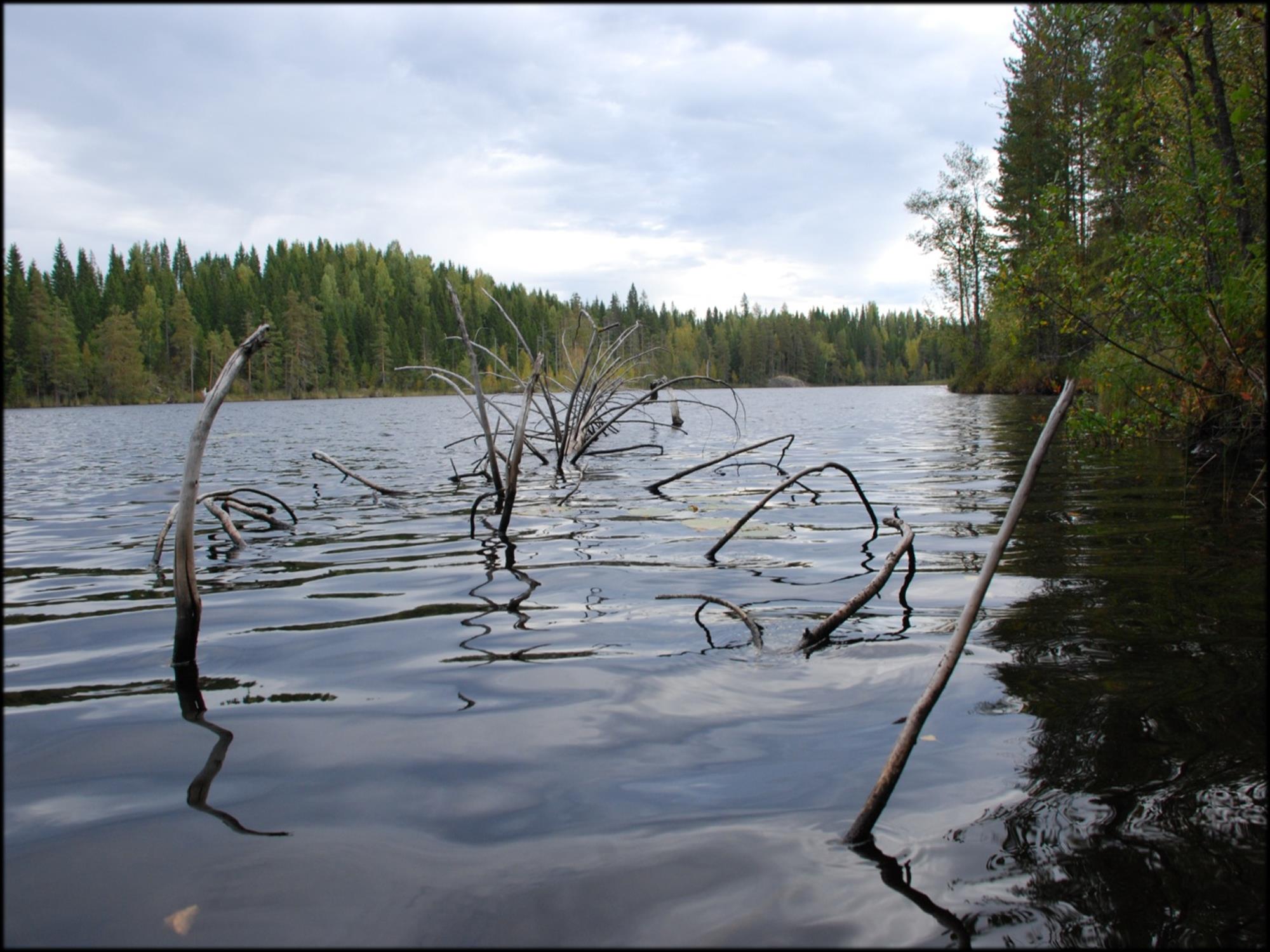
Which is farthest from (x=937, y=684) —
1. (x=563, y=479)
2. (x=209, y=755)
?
(x=563, y=479)

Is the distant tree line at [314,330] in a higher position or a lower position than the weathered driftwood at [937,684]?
higher

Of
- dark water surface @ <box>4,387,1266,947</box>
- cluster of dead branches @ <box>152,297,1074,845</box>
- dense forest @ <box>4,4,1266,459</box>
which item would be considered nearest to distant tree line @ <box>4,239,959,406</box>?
dense forest @ <box>4,4,1266,459</box>

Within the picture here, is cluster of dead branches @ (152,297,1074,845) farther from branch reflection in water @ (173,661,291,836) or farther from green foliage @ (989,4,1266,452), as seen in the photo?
green foliage @ (989,4,1266,452)

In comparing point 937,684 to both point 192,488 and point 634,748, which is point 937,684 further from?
point 192,488

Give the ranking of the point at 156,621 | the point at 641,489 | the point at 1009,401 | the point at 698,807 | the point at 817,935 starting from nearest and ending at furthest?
the point at 817,935 < the point at 698,807 < the point at 156,621 < the point at 641,489 < the point at 1009,401

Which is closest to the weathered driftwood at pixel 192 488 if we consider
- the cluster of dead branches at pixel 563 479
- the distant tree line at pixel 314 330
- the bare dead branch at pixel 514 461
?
the cluster of dead branches at pixel 563 479

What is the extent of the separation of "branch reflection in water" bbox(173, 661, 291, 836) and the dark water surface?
0.02 metres

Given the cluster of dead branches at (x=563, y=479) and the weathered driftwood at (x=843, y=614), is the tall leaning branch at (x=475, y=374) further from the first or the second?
the weathered driftwood at (x=843, y=614)

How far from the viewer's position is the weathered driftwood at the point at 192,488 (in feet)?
11.9

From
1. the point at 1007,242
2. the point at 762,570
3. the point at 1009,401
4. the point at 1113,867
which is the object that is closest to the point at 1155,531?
the point at 762,570

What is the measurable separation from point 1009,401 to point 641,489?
2826 centimetres

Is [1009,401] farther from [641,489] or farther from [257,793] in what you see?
[257,793]

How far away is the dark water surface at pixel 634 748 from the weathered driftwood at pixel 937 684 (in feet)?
0.39

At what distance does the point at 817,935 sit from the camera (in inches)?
85.0
